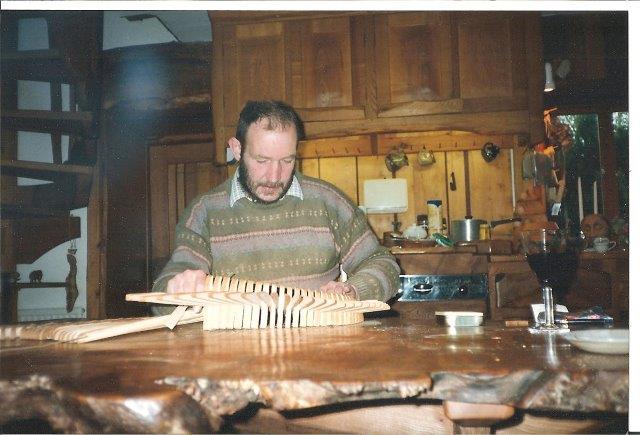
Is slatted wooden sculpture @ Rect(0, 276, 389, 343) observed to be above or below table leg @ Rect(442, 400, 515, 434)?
above

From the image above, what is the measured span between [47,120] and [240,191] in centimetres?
154

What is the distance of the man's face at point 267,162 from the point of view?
7.39 ft

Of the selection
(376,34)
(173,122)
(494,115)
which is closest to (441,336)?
(494,115)

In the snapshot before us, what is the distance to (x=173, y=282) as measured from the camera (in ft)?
4.54

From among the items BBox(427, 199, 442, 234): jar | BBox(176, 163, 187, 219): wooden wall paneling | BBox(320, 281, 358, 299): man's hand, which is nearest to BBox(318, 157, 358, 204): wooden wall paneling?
BBox(427, 199, 442, 234): jar

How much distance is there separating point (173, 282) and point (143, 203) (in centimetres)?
371

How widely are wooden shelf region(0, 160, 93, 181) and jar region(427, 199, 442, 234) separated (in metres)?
2.70

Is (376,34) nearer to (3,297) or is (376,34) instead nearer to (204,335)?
(204,335)

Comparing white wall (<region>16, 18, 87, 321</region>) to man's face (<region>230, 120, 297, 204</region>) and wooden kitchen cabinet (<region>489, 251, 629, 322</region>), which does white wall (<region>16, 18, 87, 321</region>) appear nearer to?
man's face (<region>230, 120, 297, 204</region>)

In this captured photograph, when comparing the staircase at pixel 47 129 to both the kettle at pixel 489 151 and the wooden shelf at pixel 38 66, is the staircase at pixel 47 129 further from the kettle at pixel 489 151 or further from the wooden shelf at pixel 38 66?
the kettle at pixel 489 151

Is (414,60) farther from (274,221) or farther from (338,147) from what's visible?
(274,221)

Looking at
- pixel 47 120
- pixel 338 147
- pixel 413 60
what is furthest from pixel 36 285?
pixel 413 60

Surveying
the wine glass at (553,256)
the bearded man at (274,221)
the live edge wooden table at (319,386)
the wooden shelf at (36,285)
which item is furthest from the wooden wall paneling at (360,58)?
the wooden shelf at (36,285)

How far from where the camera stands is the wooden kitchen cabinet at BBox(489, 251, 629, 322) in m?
3.17
